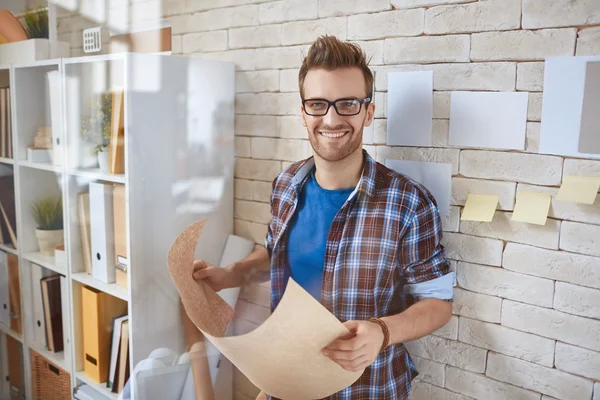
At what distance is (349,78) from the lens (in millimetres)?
645

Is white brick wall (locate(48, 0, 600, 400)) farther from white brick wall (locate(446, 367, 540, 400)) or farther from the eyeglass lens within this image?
the eyeglass lens

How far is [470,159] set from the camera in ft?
2.49

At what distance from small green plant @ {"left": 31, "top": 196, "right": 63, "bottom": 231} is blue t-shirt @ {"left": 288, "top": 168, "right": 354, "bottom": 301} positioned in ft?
1.70

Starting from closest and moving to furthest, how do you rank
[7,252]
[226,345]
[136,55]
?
[226,345], [136,55], [7,252]

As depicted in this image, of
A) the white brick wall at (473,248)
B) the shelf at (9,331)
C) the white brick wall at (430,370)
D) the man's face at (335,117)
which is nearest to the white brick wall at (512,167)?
the white brick wall at (473,248)

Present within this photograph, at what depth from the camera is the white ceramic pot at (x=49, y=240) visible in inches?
38.2

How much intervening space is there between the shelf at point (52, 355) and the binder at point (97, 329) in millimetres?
55

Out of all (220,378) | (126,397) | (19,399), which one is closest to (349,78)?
(220,378)

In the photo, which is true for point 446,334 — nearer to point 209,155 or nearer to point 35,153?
point 209,155

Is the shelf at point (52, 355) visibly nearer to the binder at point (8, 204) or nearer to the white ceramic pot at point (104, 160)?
the binder at point (8, 204)

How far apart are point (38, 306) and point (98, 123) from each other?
0.42m

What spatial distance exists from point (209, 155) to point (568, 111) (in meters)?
0.59

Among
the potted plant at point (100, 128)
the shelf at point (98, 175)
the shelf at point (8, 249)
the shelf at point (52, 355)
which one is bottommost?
the shelf at point (52, 355)

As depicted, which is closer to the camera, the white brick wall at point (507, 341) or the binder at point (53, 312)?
the white brick wall at point (507, 341)
